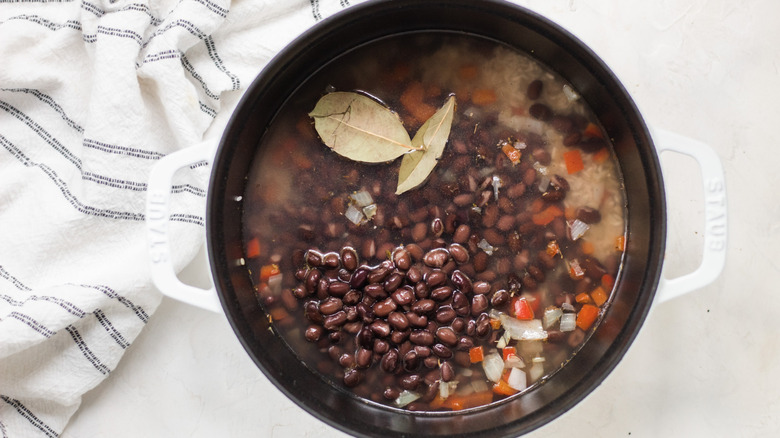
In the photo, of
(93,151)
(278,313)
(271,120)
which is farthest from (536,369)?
(93,151)

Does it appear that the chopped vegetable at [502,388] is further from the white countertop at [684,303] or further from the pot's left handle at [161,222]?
the pot's left handle at [161,222]

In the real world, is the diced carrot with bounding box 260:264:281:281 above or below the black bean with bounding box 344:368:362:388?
above

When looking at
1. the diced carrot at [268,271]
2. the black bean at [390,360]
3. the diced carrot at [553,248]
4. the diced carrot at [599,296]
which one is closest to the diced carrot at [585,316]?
the diced carrot at [599,296]

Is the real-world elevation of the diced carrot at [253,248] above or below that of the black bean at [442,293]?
below

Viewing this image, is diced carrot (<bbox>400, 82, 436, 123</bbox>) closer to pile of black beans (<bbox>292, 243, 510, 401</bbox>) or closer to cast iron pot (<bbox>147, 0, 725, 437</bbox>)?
cast iron pot (<bbox>147, 0, 725, 437</bbox>)

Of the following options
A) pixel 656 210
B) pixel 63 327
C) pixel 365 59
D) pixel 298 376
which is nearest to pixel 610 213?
pixel 656 210

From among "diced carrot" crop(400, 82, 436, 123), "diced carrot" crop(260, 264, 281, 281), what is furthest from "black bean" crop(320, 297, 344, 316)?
"diced carrot" crop(400, 82, 436, 123)

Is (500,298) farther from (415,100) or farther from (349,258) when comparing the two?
(415,100)
